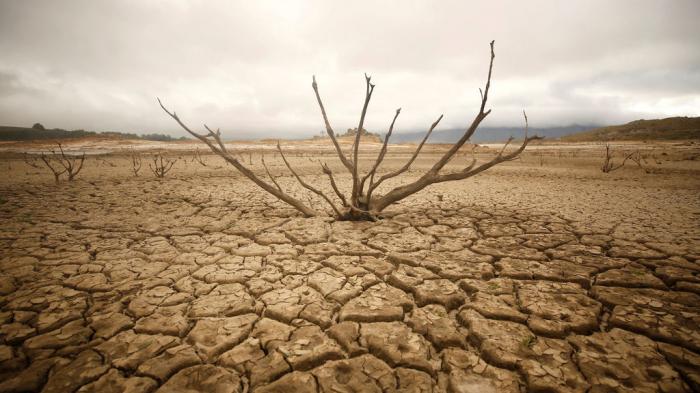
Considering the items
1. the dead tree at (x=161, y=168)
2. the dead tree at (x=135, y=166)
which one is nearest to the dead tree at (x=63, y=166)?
the dead tree at (x=135, y=166)

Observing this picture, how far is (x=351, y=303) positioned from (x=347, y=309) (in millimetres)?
63

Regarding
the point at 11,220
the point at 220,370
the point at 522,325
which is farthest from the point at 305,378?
the point at 11,220

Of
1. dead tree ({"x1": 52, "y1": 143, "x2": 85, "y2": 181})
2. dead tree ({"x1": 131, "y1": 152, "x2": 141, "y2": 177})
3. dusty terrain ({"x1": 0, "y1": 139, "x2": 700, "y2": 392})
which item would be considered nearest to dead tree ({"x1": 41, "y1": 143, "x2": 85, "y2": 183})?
dead tree ({"x1": 52, "y1": 143, "x2": 85, "y2": 181})

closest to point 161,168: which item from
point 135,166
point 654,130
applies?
point 135,166

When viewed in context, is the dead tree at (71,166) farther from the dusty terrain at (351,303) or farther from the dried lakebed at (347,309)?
the dried lakebed at (347,309)

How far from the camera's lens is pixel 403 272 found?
1989mm

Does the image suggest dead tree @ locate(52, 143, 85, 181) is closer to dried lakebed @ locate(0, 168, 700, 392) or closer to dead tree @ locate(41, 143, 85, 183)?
dead tree @ locate(41, 143, 85, 183)

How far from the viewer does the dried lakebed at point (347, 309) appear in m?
1.14

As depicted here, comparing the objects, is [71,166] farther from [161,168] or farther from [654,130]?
[654,130]

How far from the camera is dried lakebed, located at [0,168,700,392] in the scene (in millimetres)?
1141

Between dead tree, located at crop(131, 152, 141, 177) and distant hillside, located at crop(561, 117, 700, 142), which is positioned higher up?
distant hillside, located at crop(561, 117, 700, 142)

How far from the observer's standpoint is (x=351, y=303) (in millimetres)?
1647

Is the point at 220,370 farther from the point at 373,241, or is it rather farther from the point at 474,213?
the point at 474,213

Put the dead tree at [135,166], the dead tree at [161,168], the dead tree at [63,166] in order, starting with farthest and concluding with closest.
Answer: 1. the dead tree at [135,166]
2. the dead tree at [161,168]
3. the dead tree at [63,166]
